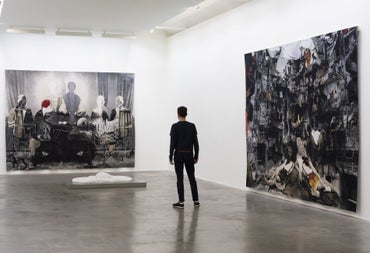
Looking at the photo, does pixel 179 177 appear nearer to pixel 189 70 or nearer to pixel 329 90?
pixel 329 90

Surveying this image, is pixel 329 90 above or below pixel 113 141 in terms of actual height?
above

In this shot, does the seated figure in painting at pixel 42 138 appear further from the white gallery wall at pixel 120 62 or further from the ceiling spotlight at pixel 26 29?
the ceiling spotlight at pixel 26 29

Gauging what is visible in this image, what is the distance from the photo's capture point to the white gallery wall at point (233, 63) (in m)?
10.2

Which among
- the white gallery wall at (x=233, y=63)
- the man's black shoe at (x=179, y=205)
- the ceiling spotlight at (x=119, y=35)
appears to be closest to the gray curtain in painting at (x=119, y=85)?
the white gallery wall at (x=233, y=63)

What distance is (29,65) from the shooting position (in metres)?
19.6

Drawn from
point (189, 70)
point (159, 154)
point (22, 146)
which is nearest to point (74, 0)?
point (189, 70)

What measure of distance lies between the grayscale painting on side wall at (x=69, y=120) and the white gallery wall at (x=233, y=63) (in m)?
2.22

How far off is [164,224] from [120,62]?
1210 cm

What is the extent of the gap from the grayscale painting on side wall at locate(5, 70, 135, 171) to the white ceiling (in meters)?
2.84

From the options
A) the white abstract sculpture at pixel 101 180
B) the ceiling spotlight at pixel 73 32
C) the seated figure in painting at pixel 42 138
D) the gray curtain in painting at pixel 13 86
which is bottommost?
the white abstract sculpture at pixel 101 180

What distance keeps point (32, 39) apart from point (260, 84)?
31.9 feet

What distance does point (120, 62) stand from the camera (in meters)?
20.8

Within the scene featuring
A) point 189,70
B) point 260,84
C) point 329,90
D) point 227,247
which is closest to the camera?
point 227,247

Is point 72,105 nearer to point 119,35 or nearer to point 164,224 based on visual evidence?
point 119,35
